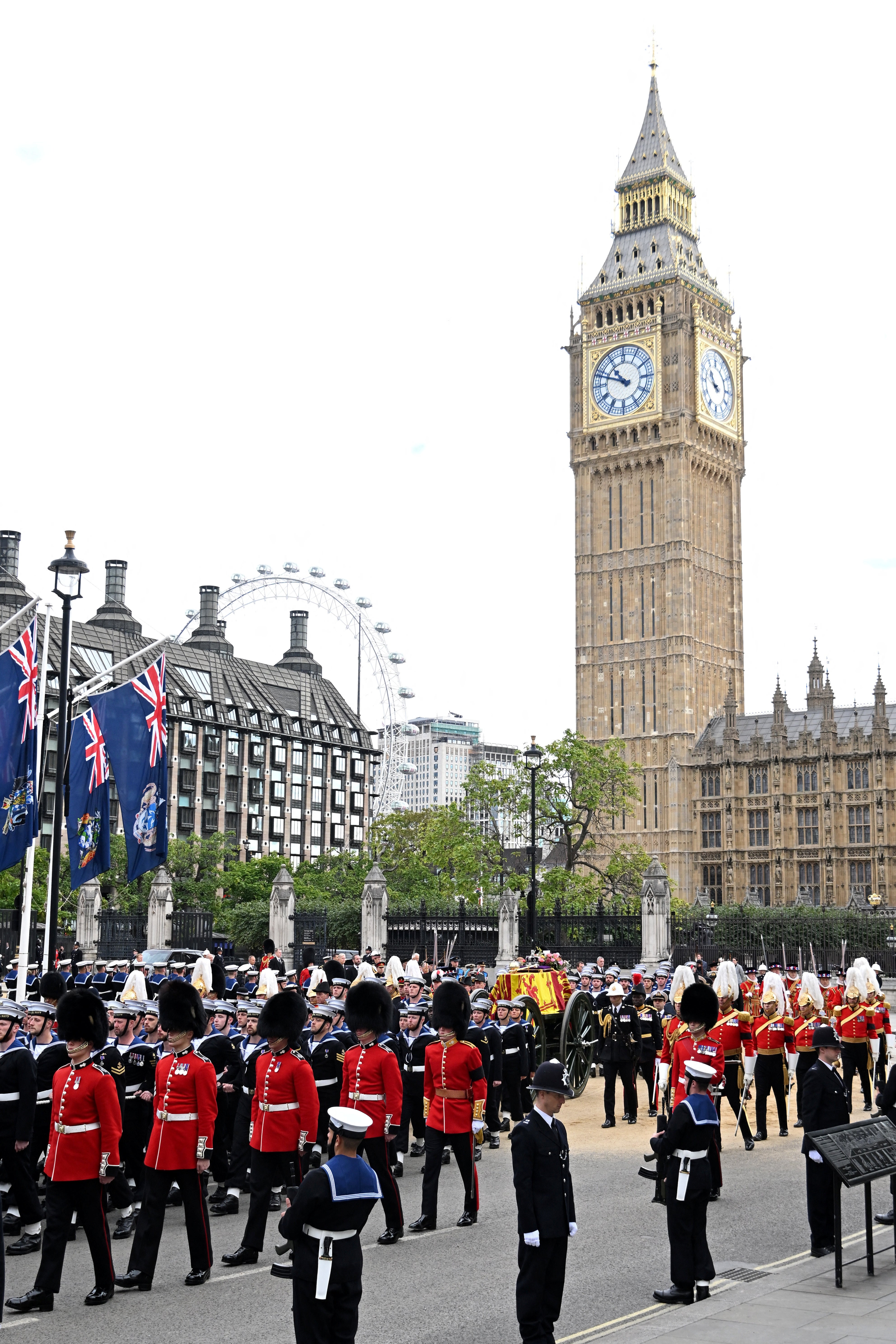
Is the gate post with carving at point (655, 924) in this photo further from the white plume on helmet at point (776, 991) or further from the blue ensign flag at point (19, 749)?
the blue ensign flag at point (19, 749)

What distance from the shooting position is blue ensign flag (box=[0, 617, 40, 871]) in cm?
2170

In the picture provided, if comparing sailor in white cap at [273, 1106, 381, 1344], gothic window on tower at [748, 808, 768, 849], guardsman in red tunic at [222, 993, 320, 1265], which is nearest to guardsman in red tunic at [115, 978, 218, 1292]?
guardsman in red tunic at [222, 993, 320, 1265]

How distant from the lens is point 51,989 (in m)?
14.8

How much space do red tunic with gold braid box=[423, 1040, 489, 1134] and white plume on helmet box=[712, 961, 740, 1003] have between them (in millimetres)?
6252

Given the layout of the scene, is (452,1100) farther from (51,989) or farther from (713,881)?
(713,881)

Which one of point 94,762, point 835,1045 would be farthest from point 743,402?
point 835,1045

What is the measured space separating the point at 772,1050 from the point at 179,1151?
9396 millimetres

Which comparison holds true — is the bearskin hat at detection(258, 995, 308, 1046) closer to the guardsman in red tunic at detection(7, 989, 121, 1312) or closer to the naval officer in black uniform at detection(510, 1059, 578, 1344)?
the guardsman in red tunic at detection(7, 989, 121, 1312)

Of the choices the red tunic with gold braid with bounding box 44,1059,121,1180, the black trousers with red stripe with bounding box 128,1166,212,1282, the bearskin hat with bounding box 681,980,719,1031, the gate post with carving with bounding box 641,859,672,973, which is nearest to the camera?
the red tunic with gold braid with bounding box 44,1059,121,1180

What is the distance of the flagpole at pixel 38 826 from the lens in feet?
71.4

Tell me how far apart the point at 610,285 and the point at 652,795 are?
110 ft

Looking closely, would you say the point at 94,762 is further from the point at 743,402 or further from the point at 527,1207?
the point at 743,402

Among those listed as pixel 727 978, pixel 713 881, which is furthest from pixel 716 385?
pixel 727 978

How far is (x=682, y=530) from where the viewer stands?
295 ft
